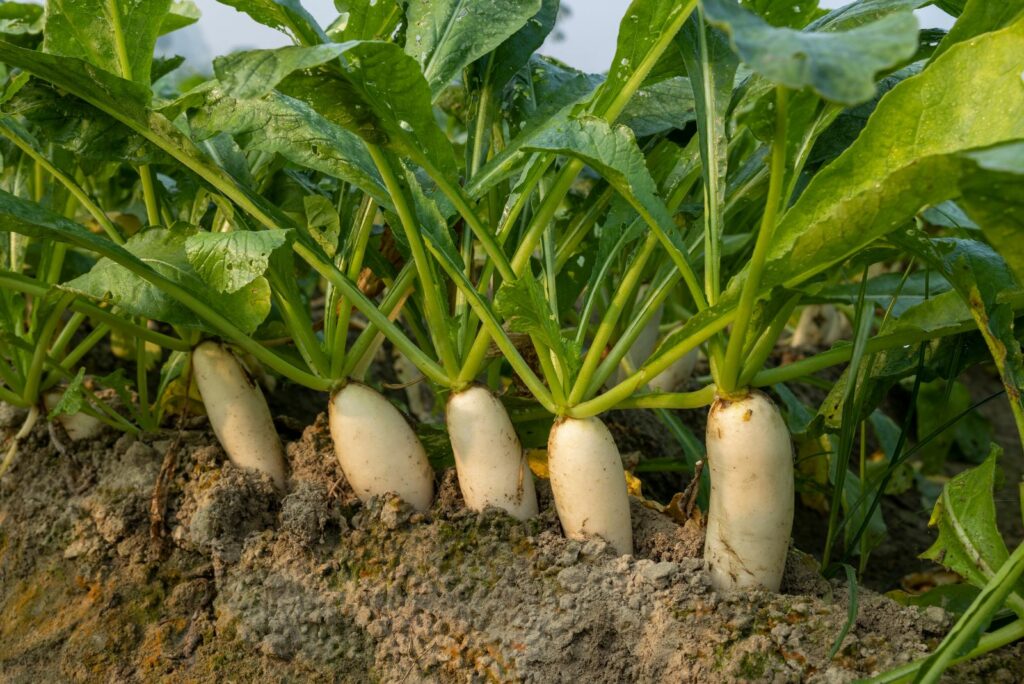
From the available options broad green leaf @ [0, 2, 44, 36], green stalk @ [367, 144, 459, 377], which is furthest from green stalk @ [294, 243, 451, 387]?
broad green leaf @ [0, 2, 44, 36]

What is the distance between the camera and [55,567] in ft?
3.26

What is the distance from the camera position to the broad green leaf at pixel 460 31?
89 centimetres

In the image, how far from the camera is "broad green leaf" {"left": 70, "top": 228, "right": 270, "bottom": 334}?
33.9 inches

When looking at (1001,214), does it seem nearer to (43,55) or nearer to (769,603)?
(769,603)

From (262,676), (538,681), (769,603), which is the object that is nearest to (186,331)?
(262,676)

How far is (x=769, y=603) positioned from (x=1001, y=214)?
14.8 inches

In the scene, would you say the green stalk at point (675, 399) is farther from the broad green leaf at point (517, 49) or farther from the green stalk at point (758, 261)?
the broad green leaf at point (517, 49)

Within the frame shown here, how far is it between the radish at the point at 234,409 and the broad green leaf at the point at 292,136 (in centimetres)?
26

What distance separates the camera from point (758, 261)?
0.69m

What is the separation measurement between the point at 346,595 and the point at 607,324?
1.17 ft

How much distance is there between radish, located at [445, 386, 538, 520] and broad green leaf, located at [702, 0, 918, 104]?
0.44 meters

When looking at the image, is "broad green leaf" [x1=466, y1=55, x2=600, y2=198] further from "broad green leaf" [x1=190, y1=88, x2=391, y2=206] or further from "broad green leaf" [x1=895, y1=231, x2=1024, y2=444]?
"broad green leaf" [x1=895, y1=231, x2=1024, y2=444]

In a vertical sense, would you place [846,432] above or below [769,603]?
A: above

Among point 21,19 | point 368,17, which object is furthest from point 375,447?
point 21,19
